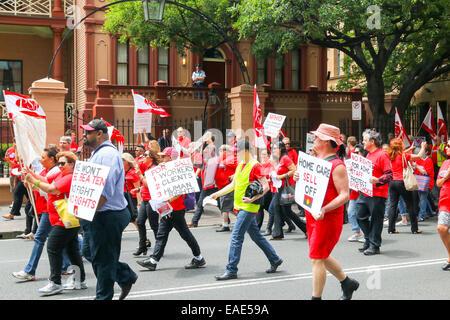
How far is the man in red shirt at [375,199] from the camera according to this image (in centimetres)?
949

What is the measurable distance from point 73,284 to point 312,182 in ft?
11.2

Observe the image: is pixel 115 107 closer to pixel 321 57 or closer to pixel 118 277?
pixel 321 57

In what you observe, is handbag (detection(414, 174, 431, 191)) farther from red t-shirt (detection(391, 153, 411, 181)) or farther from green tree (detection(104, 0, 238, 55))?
green tree (detection(104, 0, 238, 55))

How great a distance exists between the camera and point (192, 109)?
24.5 m

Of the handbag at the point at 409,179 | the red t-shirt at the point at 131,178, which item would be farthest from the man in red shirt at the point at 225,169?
the handbag at the point at 409,179

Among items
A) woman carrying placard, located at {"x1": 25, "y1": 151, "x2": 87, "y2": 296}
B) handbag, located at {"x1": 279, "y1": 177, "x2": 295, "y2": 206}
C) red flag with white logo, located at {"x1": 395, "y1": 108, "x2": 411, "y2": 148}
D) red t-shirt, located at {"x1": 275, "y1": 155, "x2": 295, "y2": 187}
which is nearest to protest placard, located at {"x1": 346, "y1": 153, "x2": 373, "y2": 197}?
red t-shirt, located at {"x1": 275, "y1": 155, "x2": 295, "y2": 187}

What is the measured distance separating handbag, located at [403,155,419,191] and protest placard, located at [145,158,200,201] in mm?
5398

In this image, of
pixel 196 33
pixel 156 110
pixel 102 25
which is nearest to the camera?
pixel 156 110

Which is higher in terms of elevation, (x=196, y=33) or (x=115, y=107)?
(x=196, y=33)

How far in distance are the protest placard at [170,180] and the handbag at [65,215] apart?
163 cm

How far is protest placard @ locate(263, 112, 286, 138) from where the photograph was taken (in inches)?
586

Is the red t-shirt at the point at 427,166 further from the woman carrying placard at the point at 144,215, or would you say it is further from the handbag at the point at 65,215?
the handbag at the point at 65,215

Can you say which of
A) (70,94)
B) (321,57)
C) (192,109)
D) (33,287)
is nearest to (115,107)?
(192,109)
